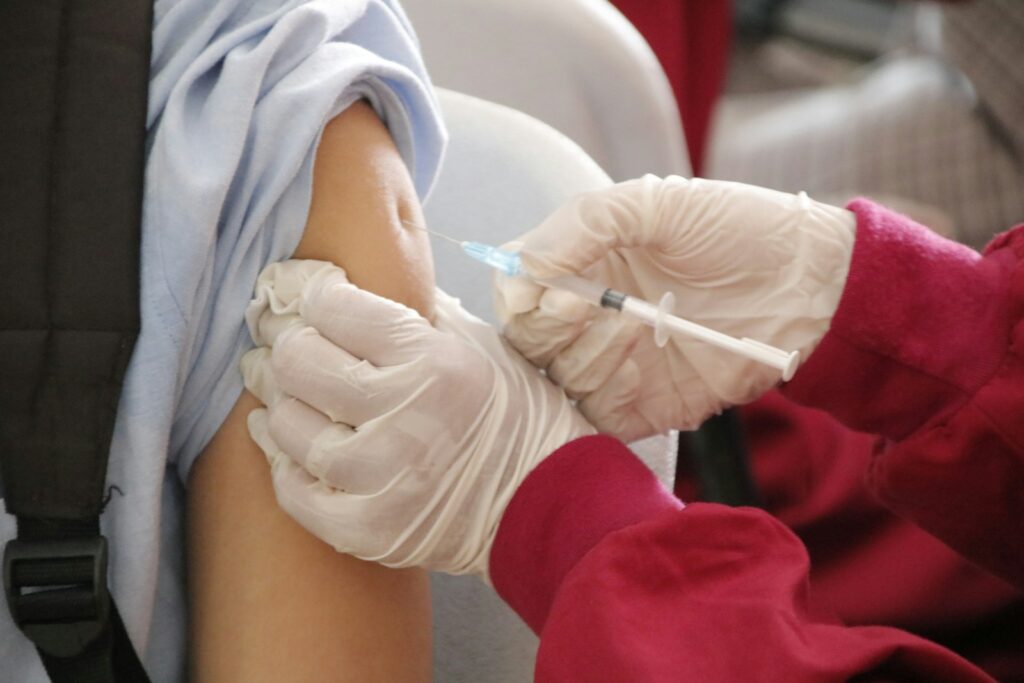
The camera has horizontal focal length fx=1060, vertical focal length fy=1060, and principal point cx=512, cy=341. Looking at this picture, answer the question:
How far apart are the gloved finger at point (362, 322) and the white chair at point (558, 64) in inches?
23.8

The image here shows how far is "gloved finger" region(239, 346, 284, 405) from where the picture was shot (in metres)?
0.84

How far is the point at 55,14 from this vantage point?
81cm

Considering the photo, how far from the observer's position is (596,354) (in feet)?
3.04

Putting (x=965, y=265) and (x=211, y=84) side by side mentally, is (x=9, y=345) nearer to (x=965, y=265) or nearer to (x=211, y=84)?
(x=211, y=84)

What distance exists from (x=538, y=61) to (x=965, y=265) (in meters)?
0.61

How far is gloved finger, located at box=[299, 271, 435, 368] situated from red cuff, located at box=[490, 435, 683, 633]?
16 centimetres

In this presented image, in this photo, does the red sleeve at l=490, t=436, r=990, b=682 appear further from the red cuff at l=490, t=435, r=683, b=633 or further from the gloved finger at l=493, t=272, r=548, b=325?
the gloved finger at l=493, t=272, r=548, b=325

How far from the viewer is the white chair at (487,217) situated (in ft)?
3.26

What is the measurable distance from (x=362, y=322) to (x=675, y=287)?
344 mm

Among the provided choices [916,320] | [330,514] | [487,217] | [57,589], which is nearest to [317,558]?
[330,514]

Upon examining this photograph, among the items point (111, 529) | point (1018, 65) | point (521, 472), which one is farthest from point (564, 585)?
point (1018, 65)

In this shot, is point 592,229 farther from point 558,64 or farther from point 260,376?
point 558,64

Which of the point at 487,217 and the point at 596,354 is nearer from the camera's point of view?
the point at 596,354

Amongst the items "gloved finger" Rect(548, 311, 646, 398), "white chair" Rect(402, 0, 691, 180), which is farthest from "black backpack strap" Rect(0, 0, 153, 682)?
"white chair" Rect(402, 0, 691, 180)
